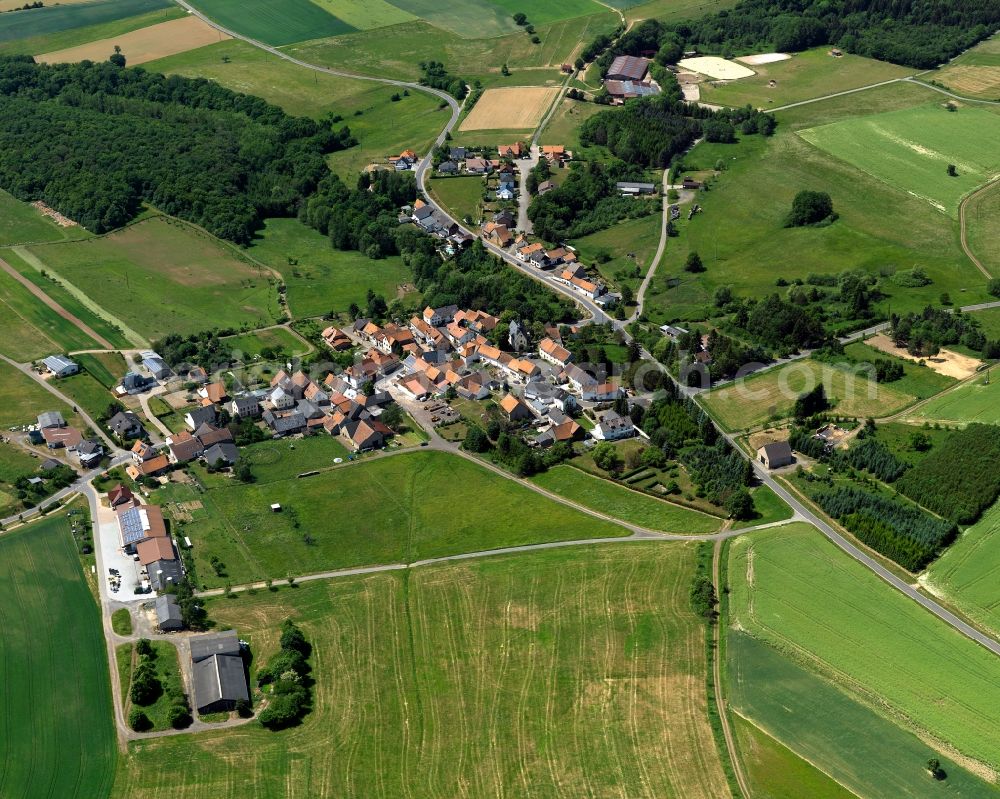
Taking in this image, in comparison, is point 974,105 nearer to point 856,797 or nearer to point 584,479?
point 584,479

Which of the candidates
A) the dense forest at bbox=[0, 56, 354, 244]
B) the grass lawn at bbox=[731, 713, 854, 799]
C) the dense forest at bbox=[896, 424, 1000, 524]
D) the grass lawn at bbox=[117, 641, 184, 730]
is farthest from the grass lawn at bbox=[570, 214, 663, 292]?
the grass lawn at bbox=[117, 641, 184, 730]

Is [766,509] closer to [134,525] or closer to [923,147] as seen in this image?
[134,525]

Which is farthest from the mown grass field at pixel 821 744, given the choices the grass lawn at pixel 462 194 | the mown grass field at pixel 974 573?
the grass lawn at pixel 462 194

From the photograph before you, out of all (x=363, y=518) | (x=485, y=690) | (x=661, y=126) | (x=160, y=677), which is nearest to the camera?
(x=485, y=690)

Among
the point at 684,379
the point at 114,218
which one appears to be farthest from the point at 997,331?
the point at 114,218

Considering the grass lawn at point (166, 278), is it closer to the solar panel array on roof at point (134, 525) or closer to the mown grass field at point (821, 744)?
the solar panel array on roof at point (134, 525)

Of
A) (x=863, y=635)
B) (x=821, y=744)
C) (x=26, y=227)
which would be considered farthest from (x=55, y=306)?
(x=821, y=744)
